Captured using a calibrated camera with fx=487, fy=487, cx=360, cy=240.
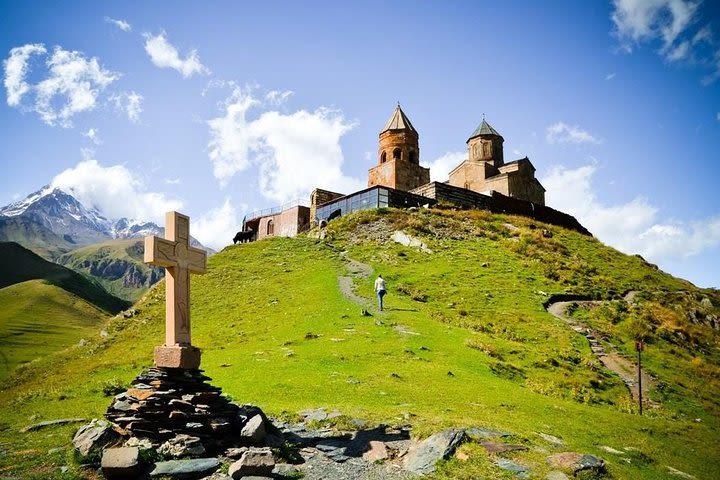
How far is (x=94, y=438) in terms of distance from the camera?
28.8 ft

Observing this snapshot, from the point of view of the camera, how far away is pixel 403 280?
109 feet

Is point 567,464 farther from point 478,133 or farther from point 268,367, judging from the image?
point 478,133

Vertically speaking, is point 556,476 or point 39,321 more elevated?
point 556,476

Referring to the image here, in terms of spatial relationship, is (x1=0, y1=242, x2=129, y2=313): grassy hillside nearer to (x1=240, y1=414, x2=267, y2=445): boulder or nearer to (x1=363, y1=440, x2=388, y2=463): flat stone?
(x1=240, y1=414, x2=267, y2=445): boulder

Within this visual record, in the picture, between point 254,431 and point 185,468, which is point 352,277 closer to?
point 254,431

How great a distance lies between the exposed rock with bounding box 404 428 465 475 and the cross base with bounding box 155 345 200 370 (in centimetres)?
505

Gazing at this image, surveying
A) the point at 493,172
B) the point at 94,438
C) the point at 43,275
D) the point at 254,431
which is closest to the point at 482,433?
the point at 254,431

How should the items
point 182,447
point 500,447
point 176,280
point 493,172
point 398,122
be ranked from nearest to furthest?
1. point 182,447
2. point 500,447
3. point 176,280
4. point 398,122
5. point 493,172

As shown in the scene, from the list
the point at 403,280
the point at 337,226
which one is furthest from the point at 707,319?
the point at 337,226

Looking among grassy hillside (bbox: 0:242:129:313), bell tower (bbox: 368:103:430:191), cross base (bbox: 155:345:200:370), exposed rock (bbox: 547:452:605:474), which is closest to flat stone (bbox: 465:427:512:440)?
exposed rock (bbox: 547:452:605:474)

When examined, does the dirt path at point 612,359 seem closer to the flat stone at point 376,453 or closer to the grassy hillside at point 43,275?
the flat stone at point 376,453

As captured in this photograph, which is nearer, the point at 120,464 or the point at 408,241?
the point at 120,464

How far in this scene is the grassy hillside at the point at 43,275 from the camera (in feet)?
535

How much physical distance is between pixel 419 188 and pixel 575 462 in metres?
48.1
